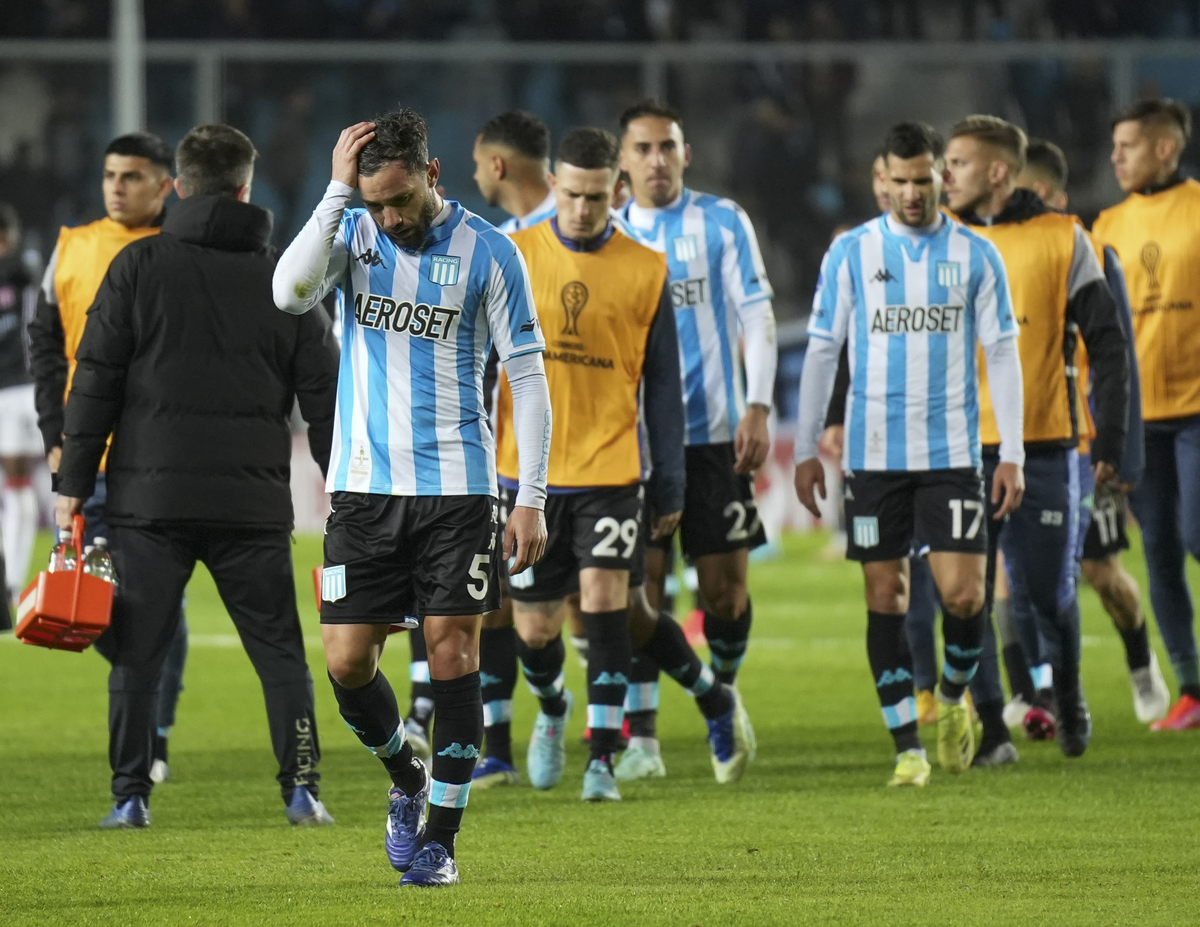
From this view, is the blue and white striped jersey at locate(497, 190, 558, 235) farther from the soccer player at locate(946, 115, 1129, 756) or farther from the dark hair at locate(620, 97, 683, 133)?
the soccer player at locate(946, 115, 1129, 756)

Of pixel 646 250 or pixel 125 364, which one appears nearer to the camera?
pixel 125 364

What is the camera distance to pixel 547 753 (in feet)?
21.8

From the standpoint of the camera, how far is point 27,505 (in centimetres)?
1299

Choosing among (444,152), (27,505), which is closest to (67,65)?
(444,152)

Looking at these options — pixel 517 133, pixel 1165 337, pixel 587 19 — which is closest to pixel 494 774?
pixel 517 133

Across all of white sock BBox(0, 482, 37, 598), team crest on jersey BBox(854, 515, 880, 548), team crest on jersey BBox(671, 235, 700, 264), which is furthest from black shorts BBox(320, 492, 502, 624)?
white sock BBox(0, 482, 37, 598)

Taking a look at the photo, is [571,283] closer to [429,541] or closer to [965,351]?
[965,351]

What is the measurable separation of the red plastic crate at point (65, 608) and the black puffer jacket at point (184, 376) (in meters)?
0.26

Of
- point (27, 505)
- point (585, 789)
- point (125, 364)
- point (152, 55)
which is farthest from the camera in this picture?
point (152, 55)

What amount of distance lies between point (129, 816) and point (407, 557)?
151 cm

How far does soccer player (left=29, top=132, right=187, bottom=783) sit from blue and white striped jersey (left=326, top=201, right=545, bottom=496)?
79.0 inches

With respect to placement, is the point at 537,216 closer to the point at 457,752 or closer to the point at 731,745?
the point at 731,745

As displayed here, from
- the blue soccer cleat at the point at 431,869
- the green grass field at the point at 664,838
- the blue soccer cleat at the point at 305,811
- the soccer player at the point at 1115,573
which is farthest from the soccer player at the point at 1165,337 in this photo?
the blue soccer cleat at the point at 431,869

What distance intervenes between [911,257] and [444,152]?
11.3 metres
